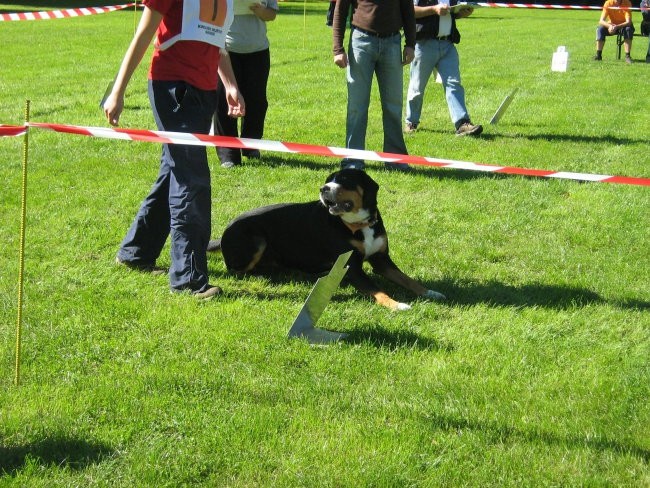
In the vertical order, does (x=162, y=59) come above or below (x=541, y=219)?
above

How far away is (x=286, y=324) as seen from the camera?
4.60m

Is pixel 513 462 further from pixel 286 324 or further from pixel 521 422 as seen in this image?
pixel 286 324

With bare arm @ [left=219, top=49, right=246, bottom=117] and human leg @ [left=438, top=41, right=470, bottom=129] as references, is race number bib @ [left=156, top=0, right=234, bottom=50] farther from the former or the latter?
human leg @ [left=438, top=41, right=470, bottom=129]

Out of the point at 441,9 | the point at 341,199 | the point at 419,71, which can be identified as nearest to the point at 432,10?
the point at 441,9

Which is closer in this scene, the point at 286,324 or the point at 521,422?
the point at 521,422

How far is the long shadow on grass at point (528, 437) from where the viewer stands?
132 inches

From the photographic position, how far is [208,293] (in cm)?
494

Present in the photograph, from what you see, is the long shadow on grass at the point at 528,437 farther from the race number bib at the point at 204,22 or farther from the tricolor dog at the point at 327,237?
the race number bib at the point at 204,22

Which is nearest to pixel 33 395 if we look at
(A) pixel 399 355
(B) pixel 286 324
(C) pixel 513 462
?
(B) pixel 286 324

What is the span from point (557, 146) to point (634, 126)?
1.96m

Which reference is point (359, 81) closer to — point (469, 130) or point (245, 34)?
point (245, 34)

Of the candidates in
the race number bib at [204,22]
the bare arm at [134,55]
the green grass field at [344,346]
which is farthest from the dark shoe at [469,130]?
the bare arm at [134,55]

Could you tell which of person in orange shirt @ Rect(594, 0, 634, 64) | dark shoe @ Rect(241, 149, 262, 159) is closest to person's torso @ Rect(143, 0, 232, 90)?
dark shoe @ Rect(241, 149, 262, 159)

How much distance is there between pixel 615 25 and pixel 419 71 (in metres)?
11.8
